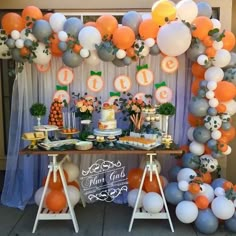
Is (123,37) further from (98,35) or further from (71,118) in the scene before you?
(71,118)

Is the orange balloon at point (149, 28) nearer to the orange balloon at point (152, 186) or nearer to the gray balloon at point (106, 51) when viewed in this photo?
the gray balloon at point (106, 51)

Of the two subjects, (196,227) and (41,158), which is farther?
(41,158)

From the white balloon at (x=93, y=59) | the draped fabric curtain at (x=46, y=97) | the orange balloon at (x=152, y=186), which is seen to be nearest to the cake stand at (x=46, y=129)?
the draped fabric curtain at (x=46, y=97)

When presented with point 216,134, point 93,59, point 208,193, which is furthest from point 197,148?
point 93,59

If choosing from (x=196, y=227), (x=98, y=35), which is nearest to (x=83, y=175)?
(x=196, y=227)

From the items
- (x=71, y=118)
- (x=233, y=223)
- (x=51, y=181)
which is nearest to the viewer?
(x=233, y=223)

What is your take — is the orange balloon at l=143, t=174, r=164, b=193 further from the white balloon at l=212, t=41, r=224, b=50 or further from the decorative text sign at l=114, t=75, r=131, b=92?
the white balloon at l=212, t=41, r=224, b=50

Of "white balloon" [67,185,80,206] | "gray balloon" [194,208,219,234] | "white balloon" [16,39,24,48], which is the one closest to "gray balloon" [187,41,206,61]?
"gray balloon" [194,208,219,234]

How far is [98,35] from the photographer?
11.1ft

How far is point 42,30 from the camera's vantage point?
3396mm

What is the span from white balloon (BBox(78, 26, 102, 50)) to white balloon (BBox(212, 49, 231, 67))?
4.18 ft

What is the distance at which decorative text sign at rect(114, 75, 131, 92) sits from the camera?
387 centimetres

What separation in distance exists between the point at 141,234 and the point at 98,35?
2.14 m

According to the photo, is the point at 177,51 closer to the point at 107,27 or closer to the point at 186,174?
the point at 107,27
